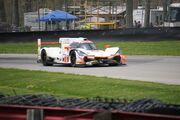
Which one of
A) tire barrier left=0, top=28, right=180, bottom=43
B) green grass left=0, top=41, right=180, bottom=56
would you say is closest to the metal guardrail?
green grass left=0, top=41, right=180, bottom=56

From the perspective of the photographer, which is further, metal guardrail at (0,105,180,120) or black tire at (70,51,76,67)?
black tire at (70,51,76,67)

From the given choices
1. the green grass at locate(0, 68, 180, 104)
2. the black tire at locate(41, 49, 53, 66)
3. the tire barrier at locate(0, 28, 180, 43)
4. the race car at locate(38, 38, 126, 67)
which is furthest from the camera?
the tire barrier at locate(0, 28, 180, 43)

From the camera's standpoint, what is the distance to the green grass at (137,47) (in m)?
23.9

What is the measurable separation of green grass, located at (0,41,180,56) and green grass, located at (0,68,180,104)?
439 inches

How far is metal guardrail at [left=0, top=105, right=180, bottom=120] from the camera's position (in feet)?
14.6

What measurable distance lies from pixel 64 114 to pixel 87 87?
609 cm

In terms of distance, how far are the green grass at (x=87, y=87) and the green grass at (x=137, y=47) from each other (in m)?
11.2

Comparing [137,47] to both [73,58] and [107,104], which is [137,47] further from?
[107,104]

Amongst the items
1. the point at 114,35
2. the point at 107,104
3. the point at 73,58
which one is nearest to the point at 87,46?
the point at 73,58

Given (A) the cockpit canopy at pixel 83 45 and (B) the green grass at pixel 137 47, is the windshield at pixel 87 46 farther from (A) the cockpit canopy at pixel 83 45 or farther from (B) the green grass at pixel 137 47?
(B) the green grass at pixel 137 47

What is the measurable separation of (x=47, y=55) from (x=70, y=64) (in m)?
1.40

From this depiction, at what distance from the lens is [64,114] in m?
4.98

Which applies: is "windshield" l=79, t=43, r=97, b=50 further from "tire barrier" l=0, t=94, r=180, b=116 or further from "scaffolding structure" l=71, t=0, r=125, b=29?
"scaffolding structure" l=71, t=0, r=125, b=29

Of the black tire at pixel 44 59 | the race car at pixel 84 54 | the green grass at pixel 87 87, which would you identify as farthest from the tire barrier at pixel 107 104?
the black tire at pixel 44 59
